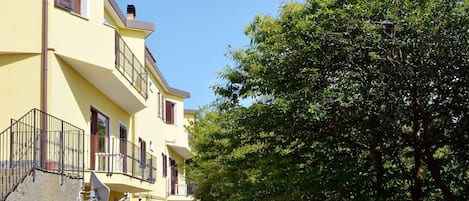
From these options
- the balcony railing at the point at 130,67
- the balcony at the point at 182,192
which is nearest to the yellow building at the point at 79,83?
the balcony railing at the point at 130,67

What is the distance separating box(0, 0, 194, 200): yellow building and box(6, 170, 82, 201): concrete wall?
354 millimetres

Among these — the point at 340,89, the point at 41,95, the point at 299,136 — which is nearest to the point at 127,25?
the point at 41,95

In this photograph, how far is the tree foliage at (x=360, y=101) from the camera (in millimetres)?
13016

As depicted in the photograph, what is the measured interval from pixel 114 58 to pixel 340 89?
23.9 ft

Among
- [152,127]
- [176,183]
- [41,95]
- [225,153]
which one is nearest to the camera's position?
[41,95]

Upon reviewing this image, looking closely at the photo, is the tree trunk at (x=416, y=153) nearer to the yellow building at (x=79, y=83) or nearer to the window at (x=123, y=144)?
the yellow building at (x=79, y=83)

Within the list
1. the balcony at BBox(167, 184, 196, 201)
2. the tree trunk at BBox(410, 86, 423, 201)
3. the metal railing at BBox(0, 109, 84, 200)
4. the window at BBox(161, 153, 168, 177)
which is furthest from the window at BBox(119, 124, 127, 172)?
the balcony at BBox(167, 184, 196, 201)

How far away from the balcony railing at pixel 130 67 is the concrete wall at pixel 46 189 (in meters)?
6.62

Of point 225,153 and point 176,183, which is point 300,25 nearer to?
point 225,153

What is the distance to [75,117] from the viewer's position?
58.1 feet

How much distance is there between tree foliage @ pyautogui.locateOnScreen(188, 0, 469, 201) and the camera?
42.7 feet

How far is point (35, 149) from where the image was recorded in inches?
487

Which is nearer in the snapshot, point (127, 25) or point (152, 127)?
point (127, 25)

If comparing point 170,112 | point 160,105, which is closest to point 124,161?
point 160,105
